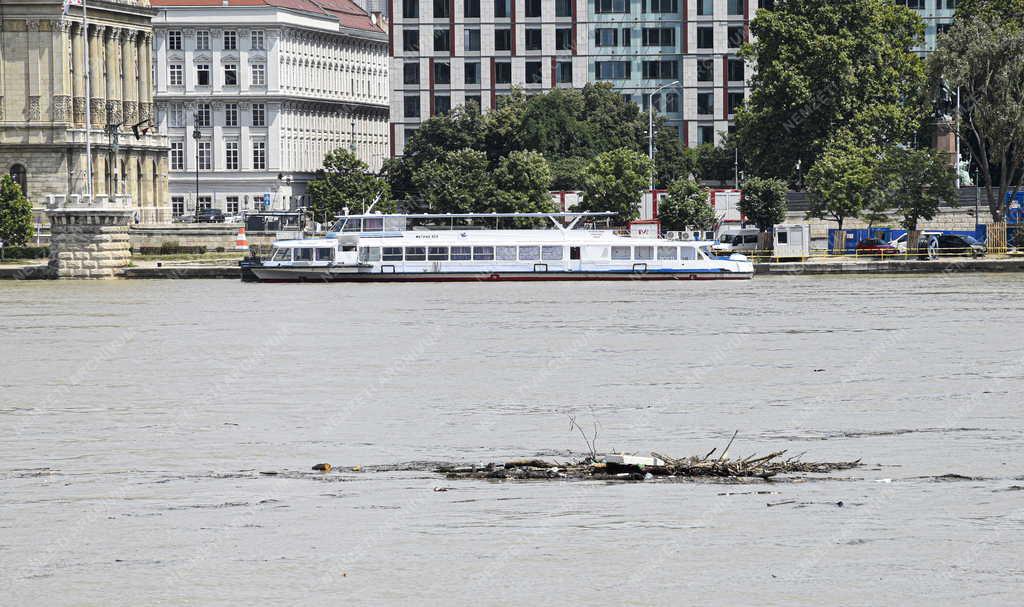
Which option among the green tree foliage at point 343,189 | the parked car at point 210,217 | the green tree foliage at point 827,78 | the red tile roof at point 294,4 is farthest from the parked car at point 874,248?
the red tile roof at point 294,4

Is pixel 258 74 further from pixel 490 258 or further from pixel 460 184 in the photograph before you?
pixel 490 258

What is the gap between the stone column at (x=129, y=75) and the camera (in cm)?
15550

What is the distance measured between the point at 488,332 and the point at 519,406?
A: 22517 millimetres

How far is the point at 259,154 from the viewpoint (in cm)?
18562

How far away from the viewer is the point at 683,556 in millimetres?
25672

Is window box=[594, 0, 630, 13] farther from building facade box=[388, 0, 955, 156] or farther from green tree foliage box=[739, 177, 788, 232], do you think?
green tree foliage box=[739, 177, 788, 232]

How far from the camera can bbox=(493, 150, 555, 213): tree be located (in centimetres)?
13400

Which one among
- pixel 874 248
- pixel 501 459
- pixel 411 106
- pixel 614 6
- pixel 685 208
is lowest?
pixel 501 459

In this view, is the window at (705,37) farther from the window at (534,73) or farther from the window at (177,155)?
the window at (177,155)

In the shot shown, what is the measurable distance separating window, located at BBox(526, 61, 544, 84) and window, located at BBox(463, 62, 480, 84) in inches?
164

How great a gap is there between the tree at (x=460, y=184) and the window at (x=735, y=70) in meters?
37.9

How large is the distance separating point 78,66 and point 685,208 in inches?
1902

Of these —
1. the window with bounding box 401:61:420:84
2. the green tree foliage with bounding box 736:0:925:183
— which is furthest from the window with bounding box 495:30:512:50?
the green tree foliage with bounding box 736:0:925:183


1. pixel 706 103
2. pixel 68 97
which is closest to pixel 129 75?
pixel 68 97
